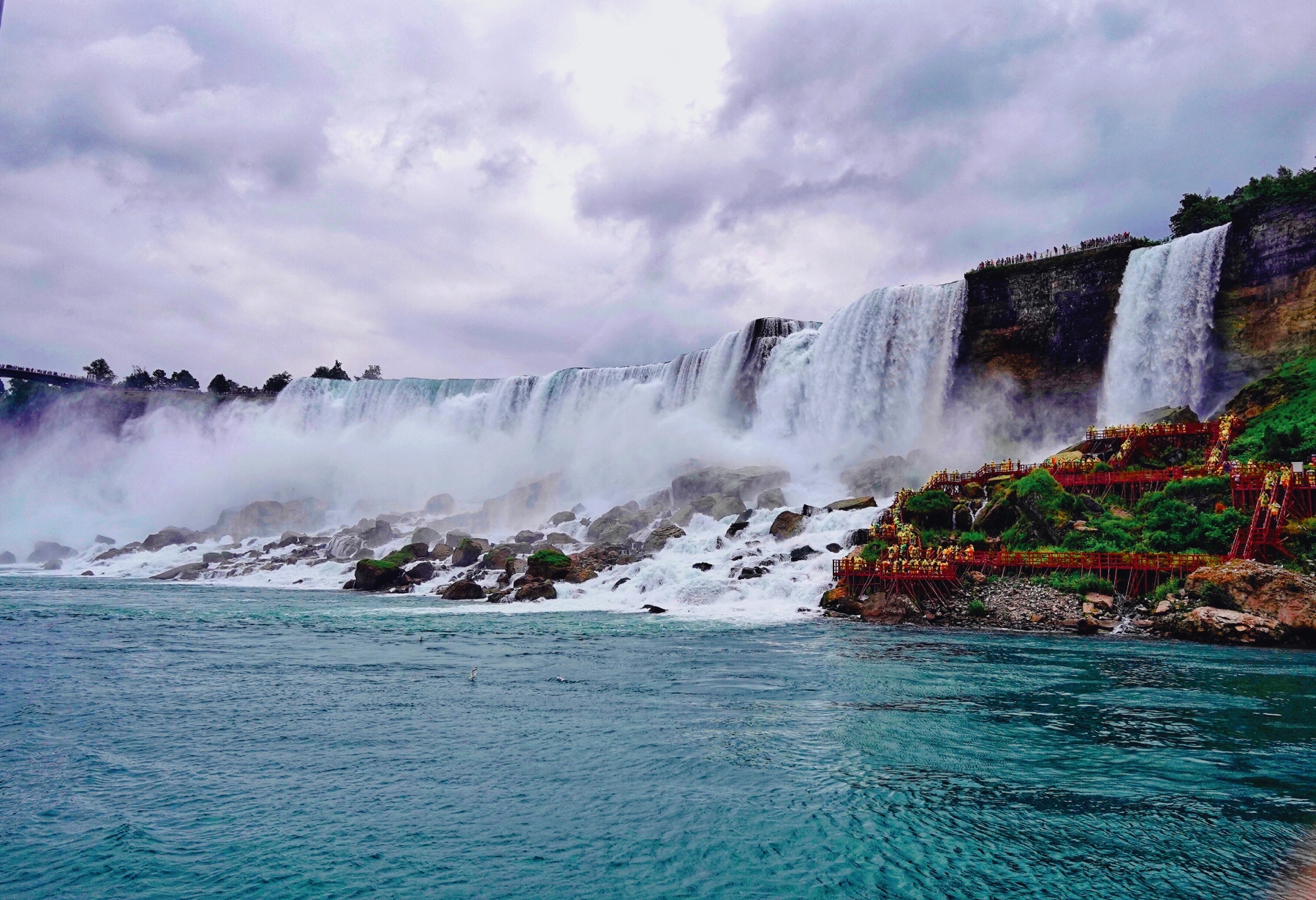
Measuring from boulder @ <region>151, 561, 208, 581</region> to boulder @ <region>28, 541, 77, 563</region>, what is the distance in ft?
61.4

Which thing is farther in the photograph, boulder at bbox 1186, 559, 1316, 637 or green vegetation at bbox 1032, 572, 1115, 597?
green vegetation at bbox 1032, 572, 1115, 597

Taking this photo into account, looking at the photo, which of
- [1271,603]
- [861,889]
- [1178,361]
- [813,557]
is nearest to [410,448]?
[813,557]

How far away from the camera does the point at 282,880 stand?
6703 millimetres

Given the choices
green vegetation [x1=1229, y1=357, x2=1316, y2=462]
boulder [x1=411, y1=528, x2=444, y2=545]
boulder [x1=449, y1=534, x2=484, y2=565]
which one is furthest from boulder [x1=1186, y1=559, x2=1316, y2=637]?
boulder [x1=411, y1=528, x2=444, y2=545]

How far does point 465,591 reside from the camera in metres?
33.9

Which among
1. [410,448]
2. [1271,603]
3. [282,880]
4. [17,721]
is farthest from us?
[410,448]

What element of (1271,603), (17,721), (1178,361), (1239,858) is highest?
(1178,361)

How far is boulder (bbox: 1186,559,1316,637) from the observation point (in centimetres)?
1881

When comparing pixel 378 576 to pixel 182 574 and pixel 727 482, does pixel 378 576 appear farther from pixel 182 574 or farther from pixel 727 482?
pixel 727 482

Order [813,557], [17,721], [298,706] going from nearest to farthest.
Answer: [17,721] < [298,706] < [813,557]

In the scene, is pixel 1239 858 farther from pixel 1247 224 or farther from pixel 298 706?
pixel 1247 224

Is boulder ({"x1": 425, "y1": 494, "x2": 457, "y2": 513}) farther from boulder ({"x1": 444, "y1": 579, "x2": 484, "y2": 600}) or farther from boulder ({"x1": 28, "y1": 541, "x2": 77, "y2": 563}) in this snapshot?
boulder ({"x1": 444, "y1": 579, "x2": 484, "y2": 600})

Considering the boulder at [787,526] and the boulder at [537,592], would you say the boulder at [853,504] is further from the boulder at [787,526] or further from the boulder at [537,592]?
the boulder at [537,592]

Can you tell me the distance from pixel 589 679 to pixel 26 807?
28.8 ft
